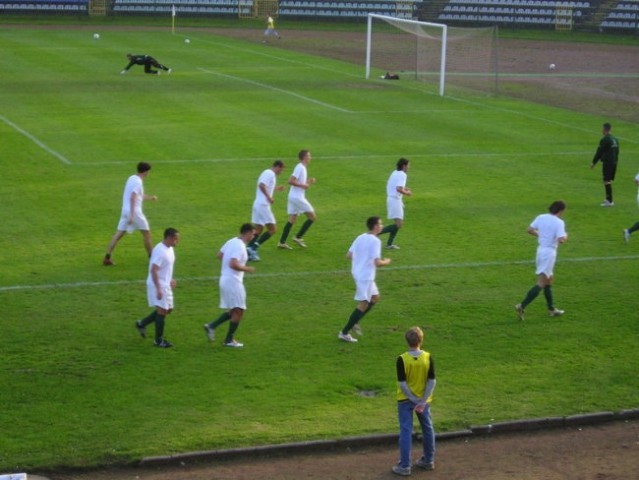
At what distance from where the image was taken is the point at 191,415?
15.4 metres

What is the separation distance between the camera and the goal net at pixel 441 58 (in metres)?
54.6

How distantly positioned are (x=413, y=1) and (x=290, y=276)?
6752 centimetres

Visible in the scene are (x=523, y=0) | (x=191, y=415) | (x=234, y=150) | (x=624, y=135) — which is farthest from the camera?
(x=523, y=0)

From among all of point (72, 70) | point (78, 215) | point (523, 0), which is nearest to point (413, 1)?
point (523, 0)

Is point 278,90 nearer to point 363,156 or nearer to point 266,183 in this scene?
point 363,156

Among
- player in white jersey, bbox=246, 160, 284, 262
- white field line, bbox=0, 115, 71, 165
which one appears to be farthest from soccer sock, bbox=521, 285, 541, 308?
white field line, bbox=0, 115, 71, 165

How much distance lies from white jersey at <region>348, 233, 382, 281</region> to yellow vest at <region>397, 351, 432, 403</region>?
4.66 metres

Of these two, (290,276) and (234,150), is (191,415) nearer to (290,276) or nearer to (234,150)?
(290,276)

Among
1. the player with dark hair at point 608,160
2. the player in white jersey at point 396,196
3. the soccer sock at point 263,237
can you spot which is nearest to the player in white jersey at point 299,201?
the soccer sock at point 263,237

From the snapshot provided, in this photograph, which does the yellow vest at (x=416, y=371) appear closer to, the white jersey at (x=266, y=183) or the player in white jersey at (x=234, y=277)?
the player in white jersey at (x=234, y=277)

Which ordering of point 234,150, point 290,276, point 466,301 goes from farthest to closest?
point 234,150, point 290,276, point 466,301

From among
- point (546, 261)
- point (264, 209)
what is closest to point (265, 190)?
point (264, 209)

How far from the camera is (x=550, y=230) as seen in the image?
1945 centimetres

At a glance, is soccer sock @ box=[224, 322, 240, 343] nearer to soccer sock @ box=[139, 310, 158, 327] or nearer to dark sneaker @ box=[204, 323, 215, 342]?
dark sneaker @ box=[204, 323, 215, 342]
